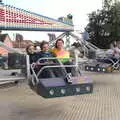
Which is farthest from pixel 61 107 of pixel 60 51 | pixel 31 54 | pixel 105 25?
pixel 105 25

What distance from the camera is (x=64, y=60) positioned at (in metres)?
10.1

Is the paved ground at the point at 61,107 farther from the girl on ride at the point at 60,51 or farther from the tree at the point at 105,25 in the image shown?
the tree at the point at 105,25

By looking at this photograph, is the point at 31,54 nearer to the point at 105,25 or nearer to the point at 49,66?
the point at 49,66

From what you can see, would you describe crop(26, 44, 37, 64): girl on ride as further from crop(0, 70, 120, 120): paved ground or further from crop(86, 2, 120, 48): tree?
crop(86, 2, 120, 48): tree

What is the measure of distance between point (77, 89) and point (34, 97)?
8.98 ft

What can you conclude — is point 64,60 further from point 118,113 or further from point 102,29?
point 102,29

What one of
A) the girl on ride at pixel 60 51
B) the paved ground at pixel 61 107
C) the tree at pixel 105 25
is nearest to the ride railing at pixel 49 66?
the girl on ride at pixel 60 51

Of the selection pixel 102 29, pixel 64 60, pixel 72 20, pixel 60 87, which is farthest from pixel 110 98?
pixel 102 29

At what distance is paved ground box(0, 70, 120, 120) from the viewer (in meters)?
8.71

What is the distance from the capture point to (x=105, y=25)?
51250mm

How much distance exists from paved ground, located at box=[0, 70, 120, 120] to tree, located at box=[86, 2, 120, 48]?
3821 centimetres

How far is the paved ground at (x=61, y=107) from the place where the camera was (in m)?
8.71

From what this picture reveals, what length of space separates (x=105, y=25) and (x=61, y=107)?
42070 mm

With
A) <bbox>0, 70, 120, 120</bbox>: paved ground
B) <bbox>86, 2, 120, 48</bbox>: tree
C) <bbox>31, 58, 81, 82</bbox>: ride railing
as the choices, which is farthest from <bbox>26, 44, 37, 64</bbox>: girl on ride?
<bbox>86, 2, 120, 48</bbox>: tree
